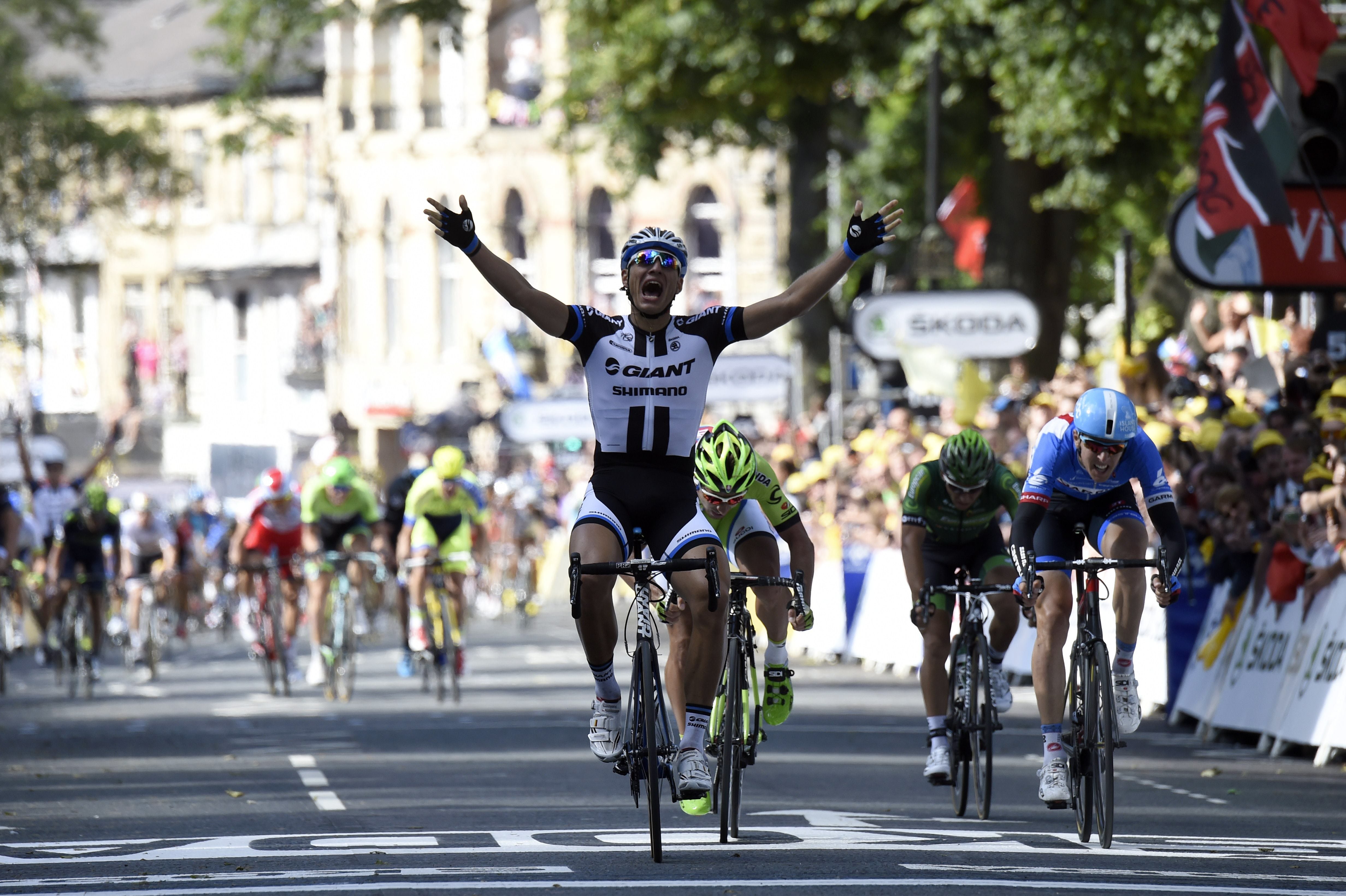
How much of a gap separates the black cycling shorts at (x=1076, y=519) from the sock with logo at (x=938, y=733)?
113cm

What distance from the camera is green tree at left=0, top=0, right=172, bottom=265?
4562 cm

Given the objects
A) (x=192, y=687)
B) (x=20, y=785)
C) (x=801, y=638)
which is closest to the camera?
(x=20, y=785)

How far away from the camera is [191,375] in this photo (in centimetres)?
7575

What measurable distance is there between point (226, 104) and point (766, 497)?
74.9 feet

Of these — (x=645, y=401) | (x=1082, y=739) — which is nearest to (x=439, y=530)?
(x=1082, y=739)

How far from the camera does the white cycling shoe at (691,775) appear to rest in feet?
31.0

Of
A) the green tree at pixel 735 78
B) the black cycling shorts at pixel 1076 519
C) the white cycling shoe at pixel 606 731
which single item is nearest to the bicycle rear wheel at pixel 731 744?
the white cycling shoe at pixel 606 731

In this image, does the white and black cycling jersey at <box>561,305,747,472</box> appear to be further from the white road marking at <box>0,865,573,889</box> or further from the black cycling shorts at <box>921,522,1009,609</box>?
the black cycling shorts at <box>921,522,1009,609</box>

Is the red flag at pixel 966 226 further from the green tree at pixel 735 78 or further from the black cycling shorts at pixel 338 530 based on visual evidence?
the black cycling shorts at pixel 338 530

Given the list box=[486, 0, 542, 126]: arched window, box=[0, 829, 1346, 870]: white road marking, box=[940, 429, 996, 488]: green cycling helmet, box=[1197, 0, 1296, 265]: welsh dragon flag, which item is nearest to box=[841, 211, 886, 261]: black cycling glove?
box=[940, 429, 996, 488]: green cycling helmet

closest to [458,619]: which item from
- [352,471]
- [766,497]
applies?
[352,471]

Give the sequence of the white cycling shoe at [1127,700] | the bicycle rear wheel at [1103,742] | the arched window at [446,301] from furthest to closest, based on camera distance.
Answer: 1. the arched window at [446,301]
2. the white cycling shoe at [1127,700]
3. the bicycle rear wheel at [1103,742]

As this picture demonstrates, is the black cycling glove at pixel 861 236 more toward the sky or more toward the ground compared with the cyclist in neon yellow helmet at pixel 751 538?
more toward the sky

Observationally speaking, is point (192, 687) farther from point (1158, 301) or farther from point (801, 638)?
point (1158, 301)
